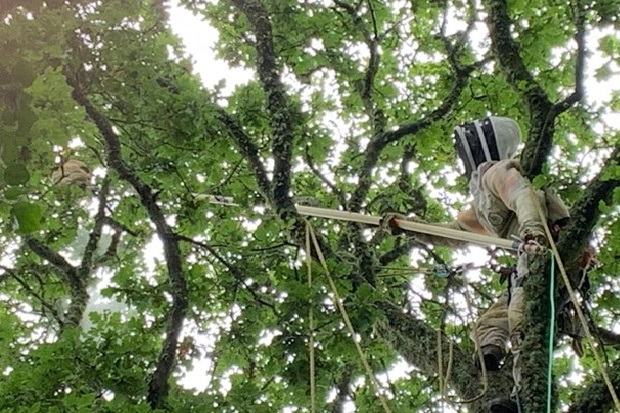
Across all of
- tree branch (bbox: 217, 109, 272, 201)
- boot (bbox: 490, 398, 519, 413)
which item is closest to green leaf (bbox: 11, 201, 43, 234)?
boot (bbox: 490, 398, 519, 413)

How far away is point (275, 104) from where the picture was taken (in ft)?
17.0

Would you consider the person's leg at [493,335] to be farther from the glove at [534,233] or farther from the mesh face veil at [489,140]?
the mesh face veil at [489,140]

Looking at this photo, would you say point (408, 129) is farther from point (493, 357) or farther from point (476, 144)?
point (493, 357)

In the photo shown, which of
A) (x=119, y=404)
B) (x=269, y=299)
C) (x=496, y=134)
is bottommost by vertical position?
(x=119, y=404)

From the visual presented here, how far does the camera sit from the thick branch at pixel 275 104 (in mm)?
4914

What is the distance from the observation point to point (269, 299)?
5.31 meters

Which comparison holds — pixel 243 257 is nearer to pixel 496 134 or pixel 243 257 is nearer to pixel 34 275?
pixel 496 134

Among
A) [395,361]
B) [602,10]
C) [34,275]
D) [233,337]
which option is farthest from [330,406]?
[602,10]

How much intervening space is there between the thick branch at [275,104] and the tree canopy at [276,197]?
0.02m

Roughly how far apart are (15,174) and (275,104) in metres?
3.46

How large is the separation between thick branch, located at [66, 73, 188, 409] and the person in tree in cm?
151

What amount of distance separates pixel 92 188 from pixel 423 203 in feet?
10.9

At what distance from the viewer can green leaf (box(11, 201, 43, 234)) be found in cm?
174

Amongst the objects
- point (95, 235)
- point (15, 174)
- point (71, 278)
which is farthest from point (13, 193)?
point (95, 235)
